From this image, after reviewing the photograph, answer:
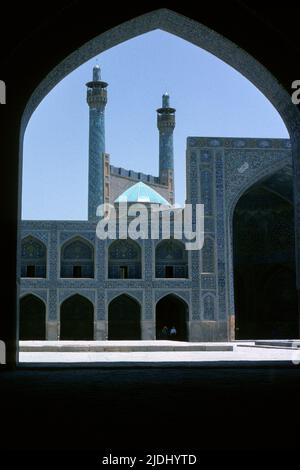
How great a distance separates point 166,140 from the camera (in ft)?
103

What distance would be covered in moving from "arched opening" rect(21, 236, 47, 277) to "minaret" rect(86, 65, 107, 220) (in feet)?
9.61

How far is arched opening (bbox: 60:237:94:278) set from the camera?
2225 cm

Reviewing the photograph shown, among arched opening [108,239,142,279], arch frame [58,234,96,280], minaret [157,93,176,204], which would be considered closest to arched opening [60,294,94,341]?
arch frame [58,234,96,280]

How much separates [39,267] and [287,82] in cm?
1601

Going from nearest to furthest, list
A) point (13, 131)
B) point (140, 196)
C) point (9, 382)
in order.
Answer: point (9, 382) < point (13, 131) < point (140, 196)

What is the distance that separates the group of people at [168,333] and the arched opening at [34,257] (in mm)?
4483

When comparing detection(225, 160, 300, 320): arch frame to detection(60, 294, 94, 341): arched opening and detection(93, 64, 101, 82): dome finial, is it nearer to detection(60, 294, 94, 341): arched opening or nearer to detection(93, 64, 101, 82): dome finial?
detection(60, 294, 94, 341): arched opening

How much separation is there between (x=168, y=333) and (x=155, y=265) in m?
2.56

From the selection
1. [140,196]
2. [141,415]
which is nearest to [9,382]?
[141,415]

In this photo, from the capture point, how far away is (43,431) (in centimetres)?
275

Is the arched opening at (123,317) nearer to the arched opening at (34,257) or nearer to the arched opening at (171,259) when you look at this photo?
the arched opening at (171,259)

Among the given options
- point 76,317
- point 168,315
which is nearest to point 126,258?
point 76,317

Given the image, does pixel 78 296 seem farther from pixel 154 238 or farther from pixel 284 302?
pixel 284 302

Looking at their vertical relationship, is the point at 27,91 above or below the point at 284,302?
above
